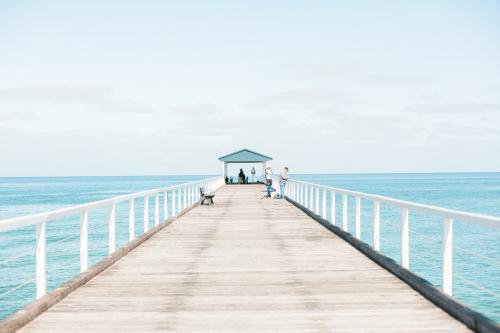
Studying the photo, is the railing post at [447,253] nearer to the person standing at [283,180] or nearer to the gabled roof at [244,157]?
the person standing at [283,180]

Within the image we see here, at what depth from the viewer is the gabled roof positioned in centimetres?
5600

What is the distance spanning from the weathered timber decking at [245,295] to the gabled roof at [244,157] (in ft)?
138

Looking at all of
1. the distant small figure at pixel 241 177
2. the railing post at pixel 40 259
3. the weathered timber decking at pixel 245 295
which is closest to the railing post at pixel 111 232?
the weathered timber decking at pixel 245 295

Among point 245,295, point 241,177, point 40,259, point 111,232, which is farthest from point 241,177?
point 40,259

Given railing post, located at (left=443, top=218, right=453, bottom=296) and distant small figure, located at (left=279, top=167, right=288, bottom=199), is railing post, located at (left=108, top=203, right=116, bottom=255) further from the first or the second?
distant small figure, located at (left=279, top=167, right=288, bottom=199)

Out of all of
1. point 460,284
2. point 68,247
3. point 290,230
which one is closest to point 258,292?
point 290,230

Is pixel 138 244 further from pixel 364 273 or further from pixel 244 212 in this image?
pixel 244 212

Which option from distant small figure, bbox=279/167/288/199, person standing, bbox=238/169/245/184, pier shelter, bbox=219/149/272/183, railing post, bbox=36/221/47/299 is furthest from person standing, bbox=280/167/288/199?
railing post, bbox=36/221/47/299

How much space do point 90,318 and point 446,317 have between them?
377 centimetres

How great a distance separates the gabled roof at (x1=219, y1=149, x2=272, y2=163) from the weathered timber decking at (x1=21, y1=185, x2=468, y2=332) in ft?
138

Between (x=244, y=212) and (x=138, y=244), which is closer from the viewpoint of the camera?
(x=138, y=244)

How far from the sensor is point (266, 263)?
36.1 ft

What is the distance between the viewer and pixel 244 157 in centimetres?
5641

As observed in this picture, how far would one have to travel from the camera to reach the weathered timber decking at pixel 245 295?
21.6ft
